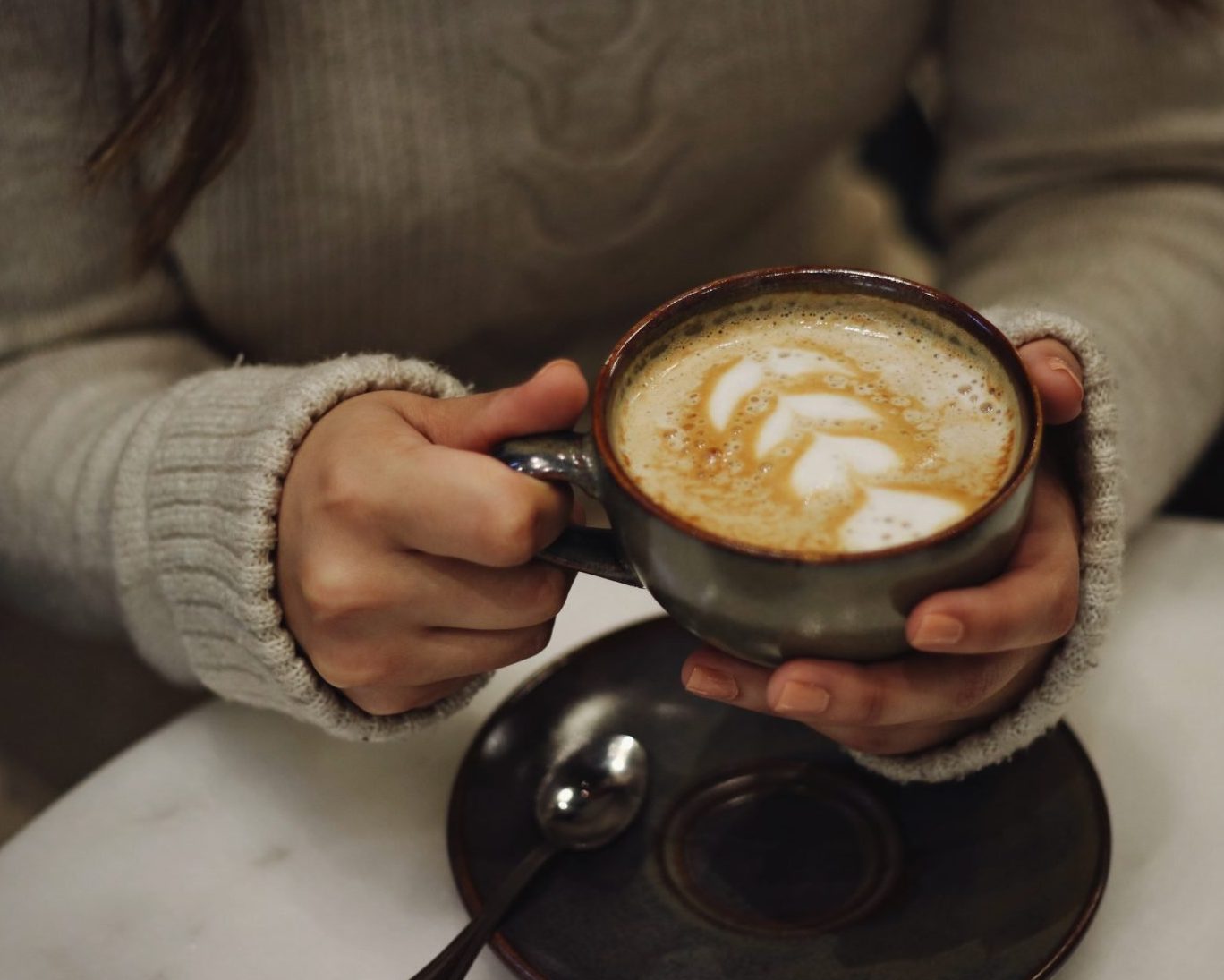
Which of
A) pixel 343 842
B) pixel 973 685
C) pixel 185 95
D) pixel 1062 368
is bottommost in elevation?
pixel 343 842

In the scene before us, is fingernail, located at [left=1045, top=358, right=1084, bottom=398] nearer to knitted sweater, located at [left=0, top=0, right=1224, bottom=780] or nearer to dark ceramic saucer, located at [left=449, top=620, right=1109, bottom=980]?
knitted sweater, located at [left=0, top=0, right=1224, bottom=780]

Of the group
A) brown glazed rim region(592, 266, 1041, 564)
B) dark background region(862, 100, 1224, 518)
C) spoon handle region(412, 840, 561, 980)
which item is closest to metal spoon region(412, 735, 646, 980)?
spoon handle region(412, 840, 561, 980)

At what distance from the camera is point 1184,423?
3.22 ft

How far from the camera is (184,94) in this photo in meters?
0.86

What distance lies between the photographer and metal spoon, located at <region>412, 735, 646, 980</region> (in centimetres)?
61

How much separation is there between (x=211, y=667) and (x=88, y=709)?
45 centimetres

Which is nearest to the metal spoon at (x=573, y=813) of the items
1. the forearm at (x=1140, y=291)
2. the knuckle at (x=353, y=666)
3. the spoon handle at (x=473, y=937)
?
the spoon handle at (x=473, y=937)

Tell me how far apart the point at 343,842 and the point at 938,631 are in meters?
0.43

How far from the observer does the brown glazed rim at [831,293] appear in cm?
47

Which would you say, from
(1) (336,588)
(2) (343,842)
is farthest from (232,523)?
(2) (343,842)

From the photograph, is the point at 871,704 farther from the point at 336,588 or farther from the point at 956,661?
the point at 336,588

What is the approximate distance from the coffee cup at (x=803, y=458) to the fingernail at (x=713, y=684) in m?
0.02

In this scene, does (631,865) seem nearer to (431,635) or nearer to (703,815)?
(703,815)

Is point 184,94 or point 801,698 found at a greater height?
point 184,94
